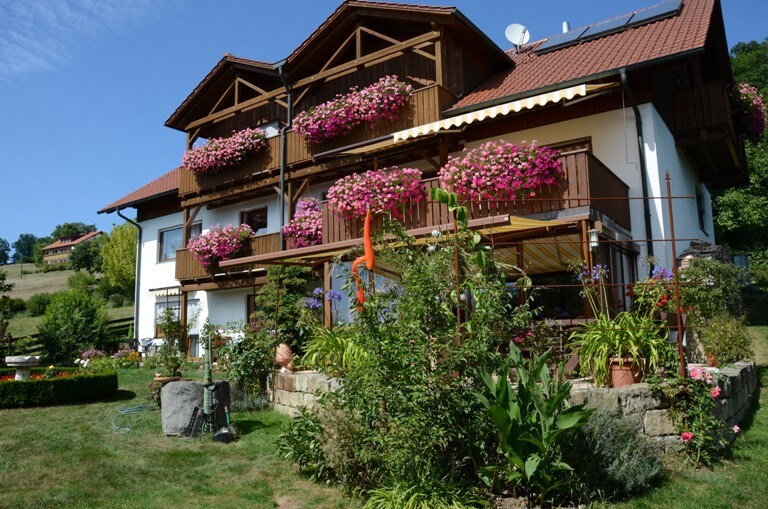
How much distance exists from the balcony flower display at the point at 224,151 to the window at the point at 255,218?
1.74 m

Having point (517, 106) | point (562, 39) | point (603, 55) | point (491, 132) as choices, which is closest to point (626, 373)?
point (517, 106)

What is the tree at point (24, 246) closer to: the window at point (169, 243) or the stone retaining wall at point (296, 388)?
the window at point (169, 243)

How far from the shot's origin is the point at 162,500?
20.4 ft

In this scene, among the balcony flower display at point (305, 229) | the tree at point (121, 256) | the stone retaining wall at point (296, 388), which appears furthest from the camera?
the tree at point (121, 256)

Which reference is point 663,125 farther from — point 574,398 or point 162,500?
point 162,500

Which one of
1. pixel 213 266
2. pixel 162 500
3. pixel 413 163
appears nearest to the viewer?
pixel 162 500

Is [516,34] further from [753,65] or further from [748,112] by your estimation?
[753,65]

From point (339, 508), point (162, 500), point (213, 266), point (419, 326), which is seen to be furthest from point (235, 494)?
point (213, 266)

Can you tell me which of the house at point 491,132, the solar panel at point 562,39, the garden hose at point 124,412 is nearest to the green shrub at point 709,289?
the house at point 491,132

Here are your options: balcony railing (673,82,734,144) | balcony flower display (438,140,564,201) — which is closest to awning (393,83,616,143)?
balcony flower display (438,140,564,201)

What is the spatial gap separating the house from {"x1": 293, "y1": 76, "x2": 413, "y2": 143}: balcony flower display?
29 centimetres

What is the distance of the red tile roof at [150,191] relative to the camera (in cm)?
2441

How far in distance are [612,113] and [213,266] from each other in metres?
13.0

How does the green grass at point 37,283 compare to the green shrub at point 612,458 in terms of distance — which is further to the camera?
the green grass at point 37,283
